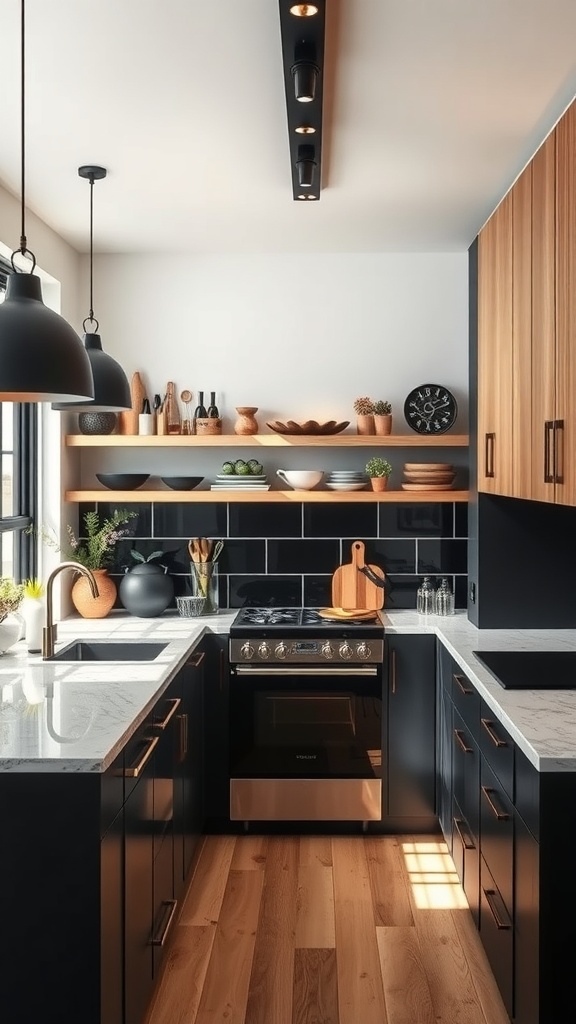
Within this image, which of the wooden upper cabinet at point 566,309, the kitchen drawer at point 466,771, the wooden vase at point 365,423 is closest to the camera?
the wooden upper cabinet at point 566,309

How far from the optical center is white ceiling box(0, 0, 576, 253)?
2.25 meters

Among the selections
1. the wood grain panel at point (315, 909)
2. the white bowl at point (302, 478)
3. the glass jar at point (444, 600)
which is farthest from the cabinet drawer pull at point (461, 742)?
the white bowl at point (302, 478)

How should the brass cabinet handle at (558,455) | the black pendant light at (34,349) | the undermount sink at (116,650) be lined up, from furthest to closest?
the undermount sink at (116,650) → the brass cabinet handle at (558,455) → the black pendant light at (34,349)

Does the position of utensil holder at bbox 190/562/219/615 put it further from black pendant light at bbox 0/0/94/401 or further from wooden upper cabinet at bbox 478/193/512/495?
black pendant light at bbox 0/0/94/401

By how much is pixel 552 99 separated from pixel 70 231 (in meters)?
2.26

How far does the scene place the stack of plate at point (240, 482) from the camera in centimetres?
432

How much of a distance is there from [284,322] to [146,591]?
150 centimetres

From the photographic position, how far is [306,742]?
393 cm

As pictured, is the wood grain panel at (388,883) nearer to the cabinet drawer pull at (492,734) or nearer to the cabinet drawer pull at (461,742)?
the cabinet drawer pull at (461,742)

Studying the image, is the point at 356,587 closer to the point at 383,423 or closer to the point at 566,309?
the point at 383,423

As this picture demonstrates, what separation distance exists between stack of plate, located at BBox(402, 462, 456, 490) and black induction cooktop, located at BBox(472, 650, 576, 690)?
1.13 metres

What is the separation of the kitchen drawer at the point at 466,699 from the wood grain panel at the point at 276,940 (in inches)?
36.9

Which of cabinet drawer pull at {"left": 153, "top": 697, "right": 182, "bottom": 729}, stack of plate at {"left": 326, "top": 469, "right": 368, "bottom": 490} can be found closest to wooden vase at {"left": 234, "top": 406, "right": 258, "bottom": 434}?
stack of plate at {"left": 326, "top": 469, "right": 368, "bottom": 490}

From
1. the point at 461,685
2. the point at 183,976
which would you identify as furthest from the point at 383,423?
the point at 183,976
